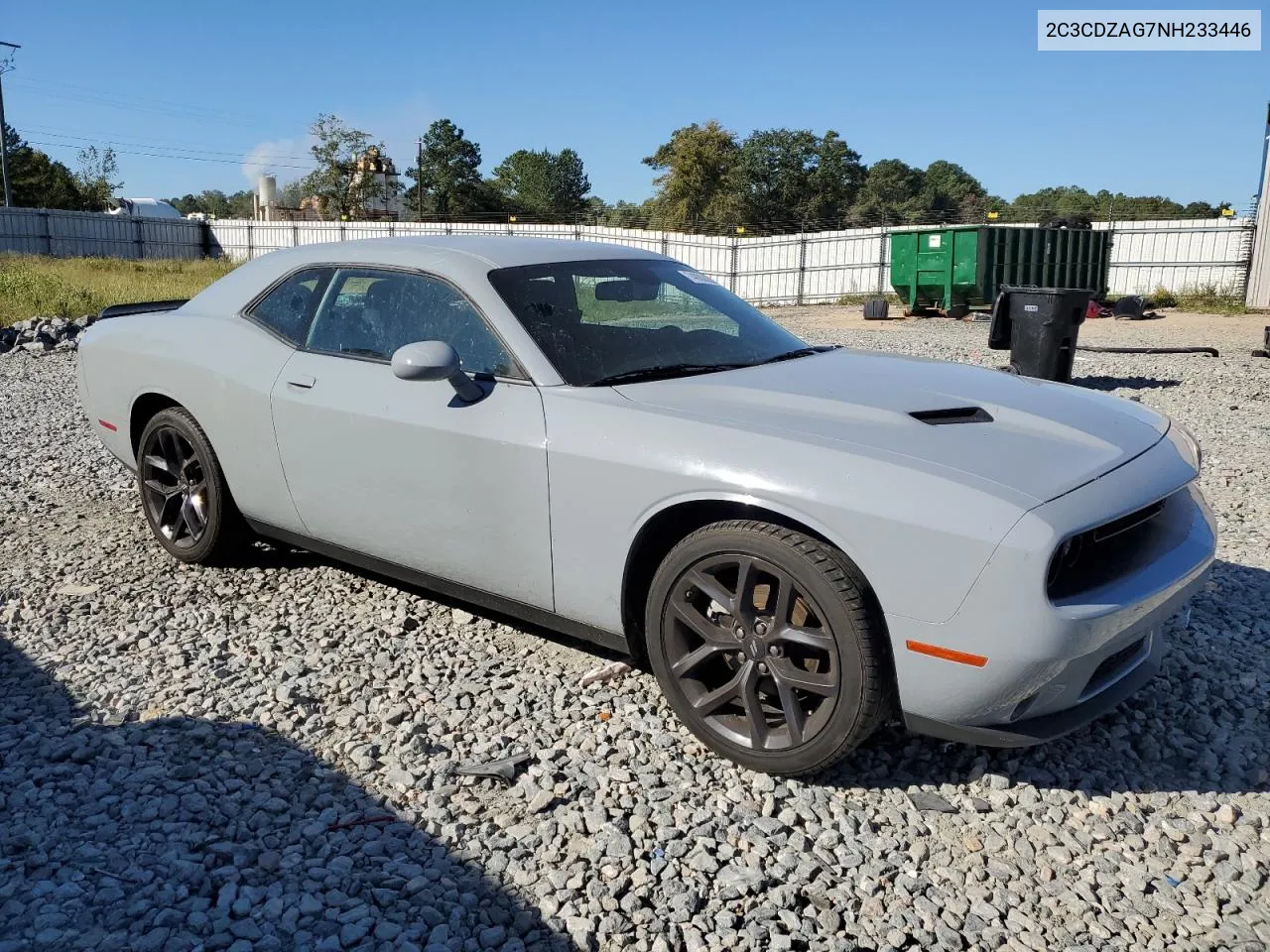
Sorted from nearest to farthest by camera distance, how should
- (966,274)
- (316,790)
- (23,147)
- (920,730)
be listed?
(920,730) → (316,790) → (966,274) → (23,147)

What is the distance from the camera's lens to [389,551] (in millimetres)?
3848

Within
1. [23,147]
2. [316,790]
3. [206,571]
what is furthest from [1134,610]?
[23,147]

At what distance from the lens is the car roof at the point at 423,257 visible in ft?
12.7

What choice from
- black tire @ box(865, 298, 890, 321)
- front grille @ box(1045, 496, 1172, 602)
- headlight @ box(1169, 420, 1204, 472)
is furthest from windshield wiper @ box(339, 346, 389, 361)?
black tire @ box(865, 298, 890, 321)

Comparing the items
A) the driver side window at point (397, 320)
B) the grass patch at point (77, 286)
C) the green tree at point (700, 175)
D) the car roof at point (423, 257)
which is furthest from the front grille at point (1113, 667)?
the green tree at point (700, 175)

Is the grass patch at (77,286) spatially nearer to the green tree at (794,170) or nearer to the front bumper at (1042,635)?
the front bumper at (1042,635)

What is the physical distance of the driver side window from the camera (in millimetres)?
3602

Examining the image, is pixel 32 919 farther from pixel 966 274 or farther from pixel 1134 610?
pixel 966 274

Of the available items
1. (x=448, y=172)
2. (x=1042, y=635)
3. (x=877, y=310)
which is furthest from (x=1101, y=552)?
(x=448, y=172)

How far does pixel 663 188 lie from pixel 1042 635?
65320 mm

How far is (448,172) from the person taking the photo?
85125mm

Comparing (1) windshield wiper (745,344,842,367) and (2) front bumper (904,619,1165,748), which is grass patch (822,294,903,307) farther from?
(2) front bumper (904,619,1165,748)

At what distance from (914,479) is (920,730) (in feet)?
2.32

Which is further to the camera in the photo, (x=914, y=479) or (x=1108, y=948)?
(x=914, y=479)
